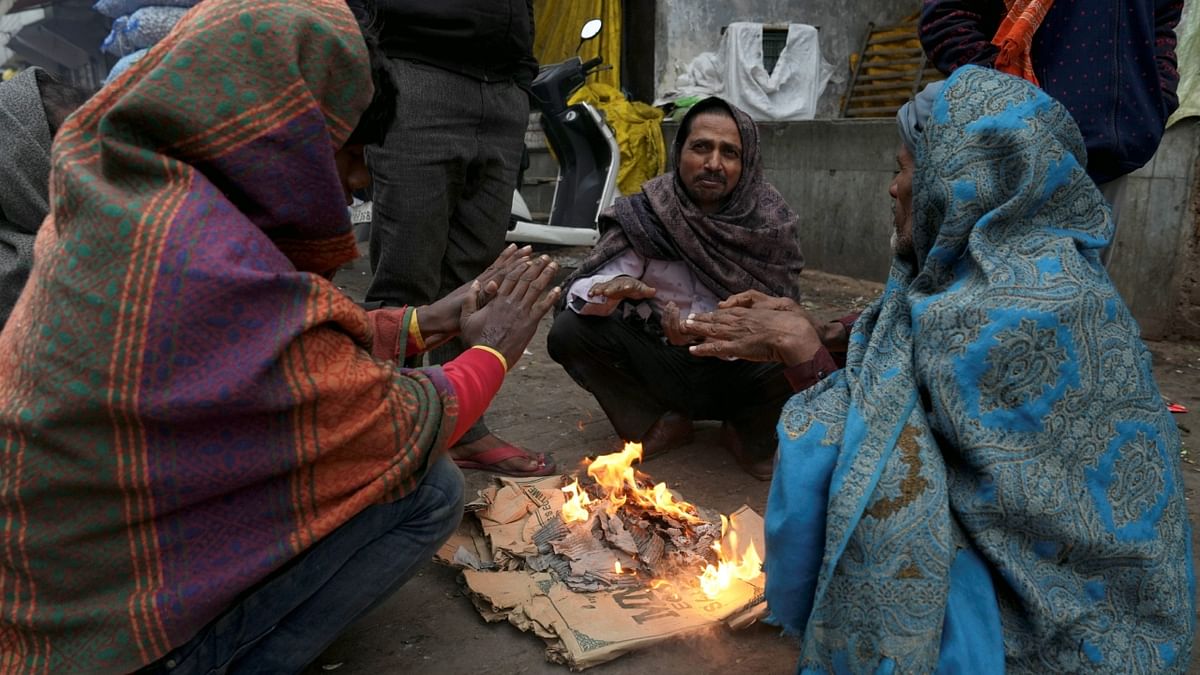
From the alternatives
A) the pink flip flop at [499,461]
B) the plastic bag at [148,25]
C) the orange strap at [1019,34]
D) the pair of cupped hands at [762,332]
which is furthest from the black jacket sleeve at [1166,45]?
the plastic bag at [148,25]

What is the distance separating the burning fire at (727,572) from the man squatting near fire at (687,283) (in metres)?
0.92

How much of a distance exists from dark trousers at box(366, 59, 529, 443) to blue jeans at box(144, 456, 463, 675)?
1357 mm

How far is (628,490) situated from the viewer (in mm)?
3051

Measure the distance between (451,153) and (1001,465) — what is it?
90.7 inches

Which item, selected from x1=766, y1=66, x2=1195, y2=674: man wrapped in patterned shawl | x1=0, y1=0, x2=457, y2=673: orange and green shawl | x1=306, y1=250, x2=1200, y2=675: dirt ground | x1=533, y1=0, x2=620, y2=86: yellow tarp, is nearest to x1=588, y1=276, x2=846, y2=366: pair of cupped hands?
x1=766, y1=66, x2=1195, y2=674: man wrapped in patterned shawl

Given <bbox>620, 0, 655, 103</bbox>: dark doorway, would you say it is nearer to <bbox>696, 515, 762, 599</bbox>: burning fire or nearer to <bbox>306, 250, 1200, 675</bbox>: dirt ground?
<bbox>306, 250, 1200, 675</bbox>: dirt ground

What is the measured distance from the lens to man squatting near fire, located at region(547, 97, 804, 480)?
3590 millimetres

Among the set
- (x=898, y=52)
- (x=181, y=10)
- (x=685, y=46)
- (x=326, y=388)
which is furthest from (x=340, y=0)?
(x=898, y=52)

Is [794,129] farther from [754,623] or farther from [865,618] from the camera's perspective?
[865,618]

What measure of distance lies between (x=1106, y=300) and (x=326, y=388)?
4.80 ft

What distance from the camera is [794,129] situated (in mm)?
7938

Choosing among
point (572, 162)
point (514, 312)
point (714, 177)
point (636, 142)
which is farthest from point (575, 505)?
point (636, 142)

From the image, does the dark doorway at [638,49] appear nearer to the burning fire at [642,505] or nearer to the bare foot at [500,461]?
the bare foot at [500,461]

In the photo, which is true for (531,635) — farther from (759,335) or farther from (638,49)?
(638,49)
